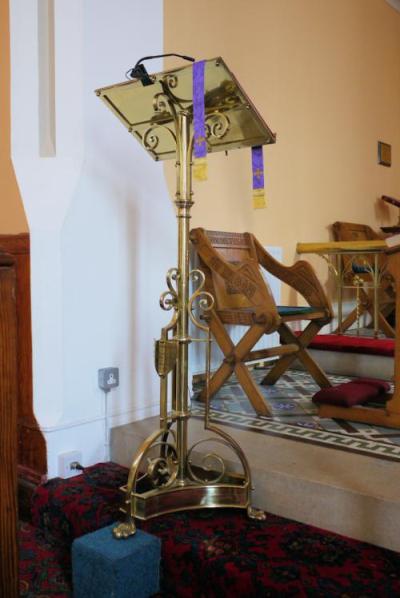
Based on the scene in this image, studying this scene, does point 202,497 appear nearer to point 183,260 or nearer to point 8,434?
point 183,260

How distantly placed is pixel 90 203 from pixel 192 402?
1.24m

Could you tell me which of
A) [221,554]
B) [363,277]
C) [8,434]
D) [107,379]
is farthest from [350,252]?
[8,434]

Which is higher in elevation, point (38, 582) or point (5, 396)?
point (5, 396)

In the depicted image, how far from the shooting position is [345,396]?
2.75 metres

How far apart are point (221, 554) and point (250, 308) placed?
1649mm

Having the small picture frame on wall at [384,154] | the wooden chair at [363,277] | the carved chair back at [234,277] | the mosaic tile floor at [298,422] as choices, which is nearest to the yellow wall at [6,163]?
the carved chair back at [234,277]

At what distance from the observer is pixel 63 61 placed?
7.91 feet

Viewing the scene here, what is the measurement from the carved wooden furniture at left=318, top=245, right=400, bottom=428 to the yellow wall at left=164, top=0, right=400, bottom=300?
50.4 inches

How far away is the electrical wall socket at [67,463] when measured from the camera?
2426 millimetres

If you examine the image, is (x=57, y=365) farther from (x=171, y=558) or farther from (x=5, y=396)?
(x=5, y=396)

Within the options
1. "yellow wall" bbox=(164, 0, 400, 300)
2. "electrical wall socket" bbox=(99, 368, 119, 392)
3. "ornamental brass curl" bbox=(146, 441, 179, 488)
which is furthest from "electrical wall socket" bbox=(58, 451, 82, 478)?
"yellow wall" bbox=(164, 0, 400, 300)

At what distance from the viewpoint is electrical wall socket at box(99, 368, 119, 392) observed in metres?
2.59

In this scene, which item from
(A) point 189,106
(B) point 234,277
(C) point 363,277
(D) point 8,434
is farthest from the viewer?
(C) point 363,277

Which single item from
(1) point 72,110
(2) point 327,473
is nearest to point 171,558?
(2) point 327,473
